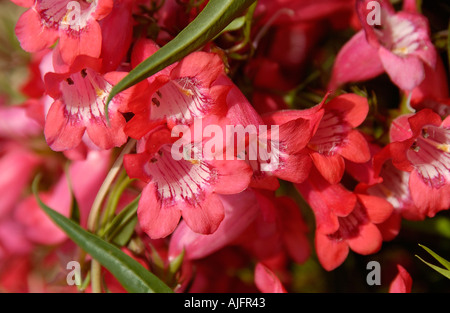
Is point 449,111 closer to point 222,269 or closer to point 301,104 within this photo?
point 301,104

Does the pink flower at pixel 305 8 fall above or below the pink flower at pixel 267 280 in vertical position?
above

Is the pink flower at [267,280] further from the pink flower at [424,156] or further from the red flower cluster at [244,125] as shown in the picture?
the pink flower at [424,156]

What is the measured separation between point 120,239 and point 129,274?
99 millimetres

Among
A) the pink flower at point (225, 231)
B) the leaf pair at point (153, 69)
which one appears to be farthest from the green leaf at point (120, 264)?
the pink flower at point (225, 231)

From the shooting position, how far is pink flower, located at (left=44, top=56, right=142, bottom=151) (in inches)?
17.9

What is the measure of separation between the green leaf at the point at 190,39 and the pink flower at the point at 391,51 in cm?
17

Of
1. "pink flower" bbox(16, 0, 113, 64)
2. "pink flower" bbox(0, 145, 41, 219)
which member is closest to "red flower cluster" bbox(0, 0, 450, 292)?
"pink flower" bbox(16, 0, 113, 64)

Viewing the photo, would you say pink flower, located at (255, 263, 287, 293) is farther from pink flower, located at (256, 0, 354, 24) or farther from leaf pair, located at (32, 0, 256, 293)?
pink flower, located at (256, 0, 354, 24)

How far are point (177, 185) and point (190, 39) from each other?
6.2 inches

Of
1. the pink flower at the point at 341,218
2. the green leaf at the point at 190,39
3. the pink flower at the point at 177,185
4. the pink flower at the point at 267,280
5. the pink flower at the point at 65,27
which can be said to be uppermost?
the pink flower at the point at 65,27

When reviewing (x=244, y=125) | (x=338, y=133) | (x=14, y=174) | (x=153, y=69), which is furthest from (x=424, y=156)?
(x=14, y=174)

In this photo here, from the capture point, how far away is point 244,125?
0.48 meters

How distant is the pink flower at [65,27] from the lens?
46 centimetres

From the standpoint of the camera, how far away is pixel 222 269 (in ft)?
2.72
